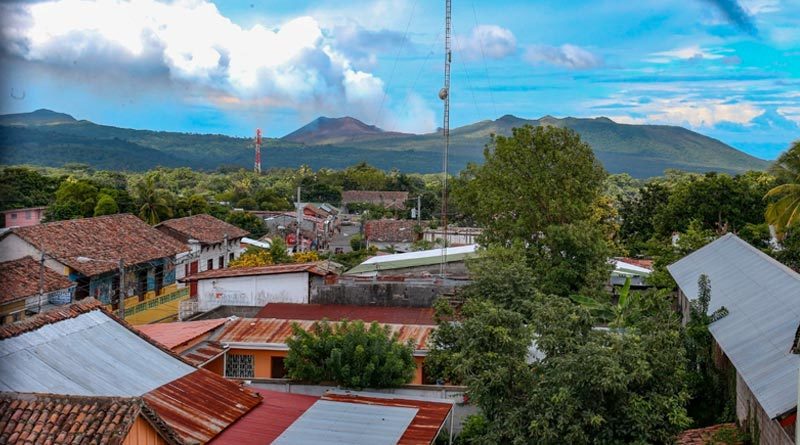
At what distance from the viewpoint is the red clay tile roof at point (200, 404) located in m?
9.83

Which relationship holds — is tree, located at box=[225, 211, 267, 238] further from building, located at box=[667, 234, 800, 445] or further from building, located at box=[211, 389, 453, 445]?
building, located at box=[211, 389, 453, 445]

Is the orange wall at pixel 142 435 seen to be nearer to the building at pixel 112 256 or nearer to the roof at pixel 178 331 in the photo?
the roof at pixel 178 331

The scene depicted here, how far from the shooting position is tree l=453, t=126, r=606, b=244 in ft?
78.0

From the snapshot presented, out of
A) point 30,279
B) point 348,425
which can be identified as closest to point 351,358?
point 348,425

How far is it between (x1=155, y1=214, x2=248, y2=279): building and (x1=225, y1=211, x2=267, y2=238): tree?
6.01 metres

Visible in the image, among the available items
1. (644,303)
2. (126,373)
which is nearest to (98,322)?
(126,373)

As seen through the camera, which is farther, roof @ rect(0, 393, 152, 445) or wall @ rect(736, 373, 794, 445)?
wall @ rect(736, 373, 794, 445)

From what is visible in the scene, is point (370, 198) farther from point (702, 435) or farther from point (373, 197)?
point (702, 435)

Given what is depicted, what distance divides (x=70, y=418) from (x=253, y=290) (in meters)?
15.4

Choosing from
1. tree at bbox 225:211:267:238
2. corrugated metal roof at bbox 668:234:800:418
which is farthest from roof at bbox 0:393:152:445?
tree at bbox 225:211:267:238

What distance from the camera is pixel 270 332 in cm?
1697

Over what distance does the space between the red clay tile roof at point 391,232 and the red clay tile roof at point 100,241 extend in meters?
16.4

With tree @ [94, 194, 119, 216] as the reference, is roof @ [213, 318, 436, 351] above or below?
below

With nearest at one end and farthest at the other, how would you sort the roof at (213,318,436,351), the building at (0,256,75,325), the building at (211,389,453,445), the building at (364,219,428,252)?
the building at (211,389,453,445) < the roof at (213,318,436,351) < the building at (0,256,75,325) < the building at (364,219,428,252)
